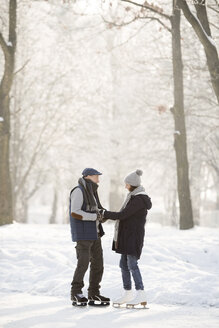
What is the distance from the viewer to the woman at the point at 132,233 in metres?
7.27

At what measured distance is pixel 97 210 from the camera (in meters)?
7.37

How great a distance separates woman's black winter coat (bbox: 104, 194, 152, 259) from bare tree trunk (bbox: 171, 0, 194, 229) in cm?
788

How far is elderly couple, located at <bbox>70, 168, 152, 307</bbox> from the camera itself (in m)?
7.25

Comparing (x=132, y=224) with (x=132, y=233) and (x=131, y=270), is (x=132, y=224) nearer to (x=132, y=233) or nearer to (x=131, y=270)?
(x=132, y=233)

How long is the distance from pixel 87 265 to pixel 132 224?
86 centimetres

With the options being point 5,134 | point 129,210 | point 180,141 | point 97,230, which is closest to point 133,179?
point 129,210

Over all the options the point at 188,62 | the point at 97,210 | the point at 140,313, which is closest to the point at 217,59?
the point at 97,210

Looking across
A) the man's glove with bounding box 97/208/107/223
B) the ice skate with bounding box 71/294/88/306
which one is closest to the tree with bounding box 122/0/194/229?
the man's glove with bounding box 97/208/107/223

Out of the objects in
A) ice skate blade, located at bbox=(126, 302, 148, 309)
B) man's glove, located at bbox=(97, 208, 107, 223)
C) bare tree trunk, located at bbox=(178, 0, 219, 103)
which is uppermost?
bare tree trunk, located at bbox=(178, 0, 219, 103)

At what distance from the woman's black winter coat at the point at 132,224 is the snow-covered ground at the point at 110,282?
2.78 feet

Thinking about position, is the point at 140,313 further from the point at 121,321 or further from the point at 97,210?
the point at 97,210

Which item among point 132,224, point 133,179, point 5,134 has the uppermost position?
point 5,134

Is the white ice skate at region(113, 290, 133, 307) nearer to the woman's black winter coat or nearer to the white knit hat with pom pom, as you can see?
the woman's black winter coat

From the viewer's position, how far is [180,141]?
15328 millimetres
